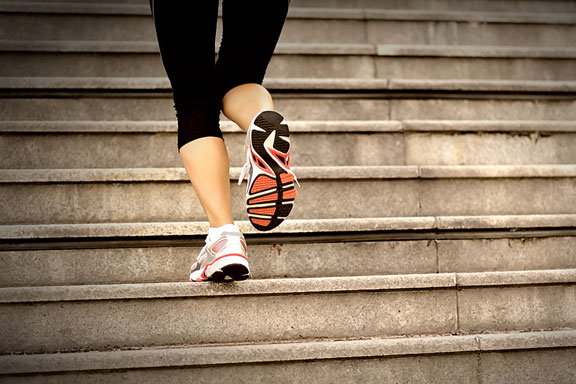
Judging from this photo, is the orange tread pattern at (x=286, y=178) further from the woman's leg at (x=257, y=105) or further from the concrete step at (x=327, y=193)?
the concrete step at (x=327, y=193)

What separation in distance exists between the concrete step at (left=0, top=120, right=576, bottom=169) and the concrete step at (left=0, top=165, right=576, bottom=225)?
20cm

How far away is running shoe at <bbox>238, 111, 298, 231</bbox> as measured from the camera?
5.15ft

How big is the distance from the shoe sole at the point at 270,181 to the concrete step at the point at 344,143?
0.96 m

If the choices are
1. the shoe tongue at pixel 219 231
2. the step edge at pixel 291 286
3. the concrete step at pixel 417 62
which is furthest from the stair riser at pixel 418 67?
the shoe tongue at pixel 219 231

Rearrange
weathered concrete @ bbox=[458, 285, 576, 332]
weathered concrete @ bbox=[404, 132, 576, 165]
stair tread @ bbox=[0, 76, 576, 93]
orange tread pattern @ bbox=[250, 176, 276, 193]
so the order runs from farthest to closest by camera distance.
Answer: stair tread @ bbox=[0, 76, 576, 93], weathered concrete @ bbox=[404, 132, 576, 165], weathered concrete @ bbox=[458, 285, 576, 332], orange tread pattern @ bbox=[250, 176, 276, 193]

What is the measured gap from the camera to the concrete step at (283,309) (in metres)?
1.89

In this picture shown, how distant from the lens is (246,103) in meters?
1.69

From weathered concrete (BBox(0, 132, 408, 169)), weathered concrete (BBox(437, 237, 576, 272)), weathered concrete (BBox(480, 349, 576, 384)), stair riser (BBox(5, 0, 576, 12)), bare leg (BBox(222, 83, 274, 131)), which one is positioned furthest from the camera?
stair riser (BBox(5, 0, 576, 12))

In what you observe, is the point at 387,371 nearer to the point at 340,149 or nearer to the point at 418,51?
the point at 340,149

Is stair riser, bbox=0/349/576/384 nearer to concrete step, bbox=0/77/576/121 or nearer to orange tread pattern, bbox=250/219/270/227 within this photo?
orange tread pattern, bbox=250/219/270/227

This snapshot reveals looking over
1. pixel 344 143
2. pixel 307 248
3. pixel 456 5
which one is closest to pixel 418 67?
pixel 344 143

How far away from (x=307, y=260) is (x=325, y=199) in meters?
0.28

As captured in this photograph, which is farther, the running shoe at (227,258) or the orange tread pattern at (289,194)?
the running shoe at (227,258)

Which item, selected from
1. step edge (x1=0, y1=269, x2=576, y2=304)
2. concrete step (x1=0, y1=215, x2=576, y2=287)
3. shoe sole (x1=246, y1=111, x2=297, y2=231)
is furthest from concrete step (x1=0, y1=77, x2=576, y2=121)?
shoe sole (x1=246, y1=111, x2=297, y2=231)
